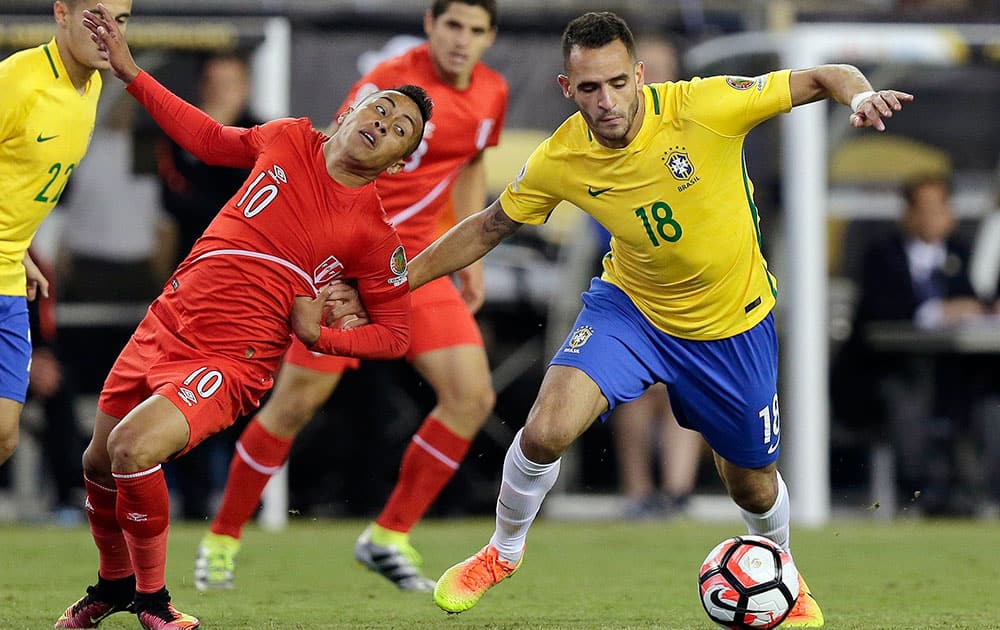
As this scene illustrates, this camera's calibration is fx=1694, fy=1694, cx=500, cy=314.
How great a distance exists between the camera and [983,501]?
1264 centimetres

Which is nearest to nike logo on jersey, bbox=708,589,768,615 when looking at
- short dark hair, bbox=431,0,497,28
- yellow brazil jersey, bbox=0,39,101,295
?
yellow brazil jersey, bbox=0,39,101,295

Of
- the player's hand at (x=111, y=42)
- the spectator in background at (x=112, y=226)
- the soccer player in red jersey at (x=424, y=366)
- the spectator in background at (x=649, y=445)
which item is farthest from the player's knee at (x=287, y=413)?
the spectator in background at (x=112, y=226)

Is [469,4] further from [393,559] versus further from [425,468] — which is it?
[393,559]

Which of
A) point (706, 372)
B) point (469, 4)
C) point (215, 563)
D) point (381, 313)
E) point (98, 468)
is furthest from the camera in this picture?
point (469, 4)

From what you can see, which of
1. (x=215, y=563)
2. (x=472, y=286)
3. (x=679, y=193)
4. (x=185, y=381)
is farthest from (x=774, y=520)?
(x=215, y=563)

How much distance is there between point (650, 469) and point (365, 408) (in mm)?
2310

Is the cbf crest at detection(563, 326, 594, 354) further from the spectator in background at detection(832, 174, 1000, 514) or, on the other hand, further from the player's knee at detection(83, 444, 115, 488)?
the spectator in background at detection(832, 174, 1000, 514)

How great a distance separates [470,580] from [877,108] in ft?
7.35

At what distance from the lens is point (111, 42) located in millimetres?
6223

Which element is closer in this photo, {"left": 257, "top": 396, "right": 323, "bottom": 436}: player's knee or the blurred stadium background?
{"left": 257, "top": 396, "right": 323, "bottom": 436}: player's knee

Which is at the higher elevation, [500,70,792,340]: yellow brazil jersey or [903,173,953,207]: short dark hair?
[500,70,792,340]: yellow brazil jersey

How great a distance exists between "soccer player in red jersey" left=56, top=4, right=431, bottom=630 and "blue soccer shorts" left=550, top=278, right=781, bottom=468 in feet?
2.49

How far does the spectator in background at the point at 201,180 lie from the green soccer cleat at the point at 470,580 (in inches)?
213

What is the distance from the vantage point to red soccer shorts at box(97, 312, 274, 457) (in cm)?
586
